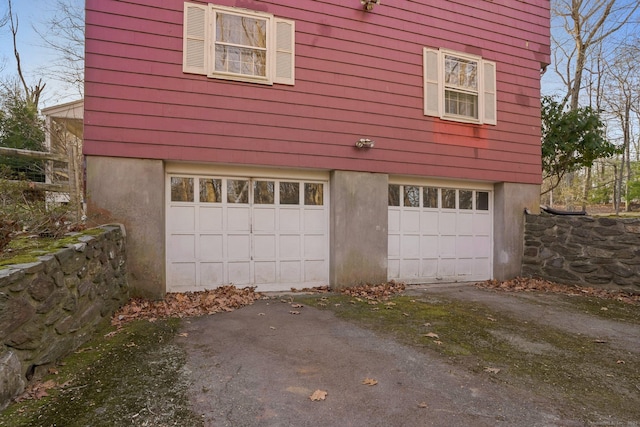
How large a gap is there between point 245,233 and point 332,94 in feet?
9.01

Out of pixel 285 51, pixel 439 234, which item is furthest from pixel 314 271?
pixel 285 51

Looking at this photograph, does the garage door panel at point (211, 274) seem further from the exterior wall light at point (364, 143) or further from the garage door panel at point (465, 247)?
the garage door panel at point (465, 247)

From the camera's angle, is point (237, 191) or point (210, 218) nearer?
point (210, 218)

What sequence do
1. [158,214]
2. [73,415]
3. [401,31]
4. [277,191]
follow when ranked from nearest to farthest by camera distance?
[73,415] → [158,214] → [277,191] → [401,31]

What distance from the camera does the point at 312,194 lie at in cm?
629

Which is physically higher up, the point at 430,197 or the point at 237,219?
the point at 430,197

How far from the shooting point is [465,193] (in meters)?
7.48

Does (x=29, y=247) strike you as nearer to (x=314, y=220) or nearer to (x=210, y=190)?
(x=210, y=190)

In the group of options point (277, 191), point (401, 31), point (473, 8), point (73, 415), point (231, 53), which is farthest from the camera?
point (473, 8)

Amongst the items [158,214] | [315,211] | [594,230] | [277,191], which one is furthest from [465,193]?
[158,214]

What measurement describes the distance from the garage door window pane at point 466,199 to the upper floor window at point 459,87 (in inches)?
56.0

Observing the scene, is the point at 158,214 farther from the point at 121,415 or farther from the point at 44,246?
the point at 121,415

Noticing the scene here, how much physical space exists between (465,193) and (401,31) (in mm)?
3405

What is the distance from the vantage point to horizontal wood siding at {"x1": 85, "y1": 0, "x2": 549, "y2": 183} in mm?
5059
